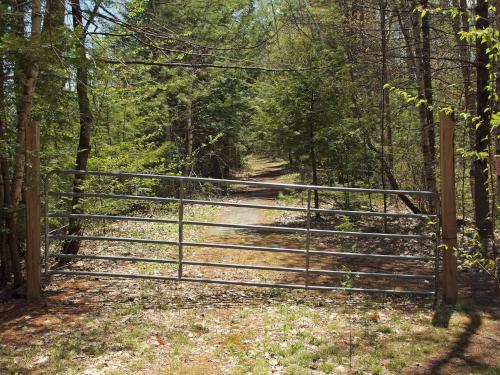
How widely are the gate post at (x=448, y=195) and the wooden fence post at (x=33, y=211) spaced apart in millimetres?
5007

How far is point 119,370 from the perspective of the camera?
4094 millimetres

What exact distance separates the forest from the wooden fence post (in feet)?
0.21

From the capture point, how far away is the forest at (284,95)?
554 centimetres

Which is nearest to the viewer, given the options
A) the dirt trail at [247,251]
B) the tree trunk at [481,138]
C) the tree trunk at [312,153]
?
the dirt trail at [247,251]

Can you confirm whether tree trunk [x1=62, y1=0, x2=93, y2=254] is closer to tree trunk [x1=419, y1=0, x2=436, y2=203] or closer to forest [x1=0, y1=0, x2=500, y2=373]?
forest [x1=0, y1=0, x2=500, y2=373]

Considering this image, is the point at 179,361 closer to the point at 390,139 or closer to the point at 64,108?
the point at 64,108

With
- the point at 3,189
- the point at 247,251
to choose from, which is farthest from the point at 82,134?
the point at 247,251

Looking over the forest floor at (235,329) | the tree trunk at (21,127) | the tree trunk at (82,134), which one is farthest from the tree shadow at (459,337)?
the tree trunk at (82,134)

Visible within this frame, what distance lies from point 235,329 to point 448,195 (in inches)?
122

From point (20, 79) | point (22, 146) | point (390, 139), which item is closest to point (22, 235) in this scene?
point (22, 146)

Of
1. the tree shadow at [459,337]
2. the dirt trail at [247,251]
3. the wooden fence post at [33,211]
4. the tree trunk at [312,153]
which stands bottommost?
the tree shadow at [459,337]

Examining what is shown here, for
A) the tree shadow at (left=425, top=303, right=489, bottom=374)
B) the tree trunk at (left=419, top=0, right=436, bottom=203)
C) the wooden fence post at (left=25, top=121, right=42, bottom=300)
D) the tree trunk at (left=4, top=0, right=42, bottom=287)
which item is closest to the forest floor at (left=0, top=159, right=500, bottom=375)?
the tree shadow at (left=425, top=303, right=489, bottom=374)

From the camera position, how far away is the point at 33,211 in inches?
224

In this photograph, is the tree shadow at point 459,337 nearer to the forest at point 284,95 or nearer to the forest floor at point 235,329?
the forest floor at point 235,329
